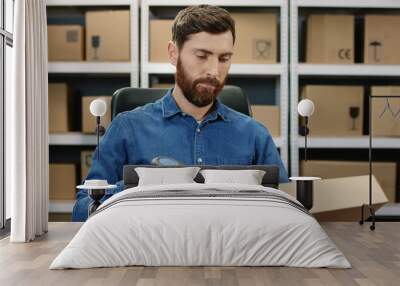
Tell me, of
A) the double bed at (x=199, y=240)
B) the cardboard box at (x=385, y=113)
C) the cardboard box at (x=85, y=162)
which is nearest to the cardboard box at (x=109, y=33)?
the cardboard box at (x=85, y=162)

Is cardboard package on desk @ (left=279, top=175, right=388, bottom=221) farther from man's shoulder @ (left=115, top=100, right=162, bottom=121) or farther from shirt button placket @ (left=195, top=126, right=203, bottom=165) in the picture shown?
man's shoulder @ (left=115, top=100, right=162, bottom=121)

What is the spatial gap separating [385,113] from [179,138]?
1718 millimetres

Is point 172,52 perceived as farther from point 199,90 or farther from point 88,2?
point 88,2

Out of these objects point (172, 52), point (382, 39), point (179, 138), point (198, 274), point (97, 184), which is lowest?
point (198, 274)

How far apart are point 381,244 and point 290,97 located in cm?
160

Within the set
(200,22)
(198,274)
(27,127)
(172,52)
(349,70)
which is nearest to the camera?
(198,274)

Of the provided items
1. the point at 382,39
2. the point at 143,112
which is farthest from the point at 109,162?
the point at 382,39

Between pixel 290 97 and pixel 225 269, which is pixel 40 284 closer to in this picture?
pixel 225 269

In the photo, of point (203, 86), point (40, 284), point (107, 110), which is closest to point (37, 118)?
point (107, 110)

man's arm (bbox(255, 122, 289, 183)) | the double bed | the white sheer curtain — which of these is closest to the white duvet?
the double bed

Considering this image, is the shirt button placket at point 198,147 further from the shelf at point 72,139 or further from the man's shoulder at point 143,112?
the shelf at point 72,139

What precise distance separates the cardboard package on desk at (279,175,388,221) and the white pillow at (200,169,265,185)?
1.82 feet

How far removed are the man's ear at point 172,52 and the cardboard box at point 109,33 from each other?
1.16 ft

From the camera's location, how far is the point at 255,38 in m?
5.05
